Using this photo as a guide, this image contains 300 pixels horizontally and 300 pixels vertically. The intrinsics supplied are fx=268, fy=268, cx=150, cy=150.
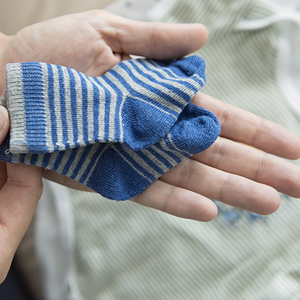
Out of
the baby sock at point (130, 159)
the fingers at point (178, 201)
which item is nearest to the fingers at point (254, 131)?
the baby sock at point (130, 159)

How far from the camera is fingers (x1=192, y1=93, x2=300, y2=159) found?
862 mm

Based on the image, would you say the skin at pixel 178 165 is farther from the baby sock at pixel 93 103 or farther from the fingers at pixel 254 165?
the baby sock at pixel 93 103

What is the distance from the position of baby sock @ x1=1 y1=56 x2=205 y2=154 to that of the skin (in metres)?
0.10

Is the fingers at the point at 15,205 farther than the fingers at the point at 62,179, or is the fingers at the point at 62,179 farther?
the fingers at the point at 62,179

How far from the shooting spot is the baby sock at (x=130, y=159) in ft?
2.53

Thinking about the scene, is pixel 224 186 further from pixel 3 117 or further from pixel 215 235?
pixel 3 117

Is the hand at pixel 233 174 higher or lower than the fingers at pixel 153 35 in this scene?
lower

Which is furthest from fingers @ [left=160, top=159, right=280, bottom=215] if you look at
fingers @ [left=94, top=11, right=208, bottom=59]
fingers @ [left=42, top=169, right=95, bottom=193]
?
fingers @ [left=94, top=11, right=208, bottom=59]

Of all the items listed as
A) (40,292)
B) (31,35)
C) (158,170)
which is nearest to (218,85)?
(158,170)

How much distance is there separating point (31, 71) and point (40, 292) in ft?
3.68

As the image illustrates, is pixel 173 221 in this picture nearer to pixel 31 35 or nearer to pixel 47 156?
pixel 47 156

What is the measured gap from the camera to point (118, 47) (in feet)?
3.15

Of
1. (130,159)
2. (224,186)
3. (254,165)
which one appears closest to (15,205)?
(130,159)

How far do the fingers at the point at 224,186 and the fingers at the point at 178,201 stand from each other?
39mm
